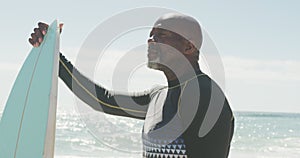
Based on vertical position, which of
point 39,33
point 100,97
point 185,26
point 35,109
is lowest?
point 35,109

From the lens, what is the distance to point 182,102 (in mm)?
1771

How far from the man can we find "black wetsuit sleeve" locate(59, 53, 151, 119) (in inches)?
10.0

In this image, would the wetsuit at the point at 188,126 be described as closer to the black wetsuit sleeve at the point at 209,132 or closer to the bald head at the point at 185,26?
the black wetsuit sleeve at the point at 209,132

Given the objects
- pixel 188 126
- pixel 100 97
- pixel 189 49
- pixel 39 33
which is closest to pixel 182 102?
pixel 188 126

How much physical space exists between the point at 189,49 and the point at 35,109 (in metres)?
1.05

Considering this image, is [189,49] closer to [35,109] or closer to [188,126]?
[188,126]

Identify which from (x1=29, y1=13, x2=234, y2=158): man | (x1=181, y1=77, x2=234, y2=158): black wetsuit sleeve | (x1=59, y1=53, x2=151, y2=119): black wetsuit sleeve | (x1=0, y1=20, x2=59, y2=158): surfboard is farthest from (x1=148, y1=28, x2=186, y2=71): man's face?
(x1=0, y1=20, x2=59, y2=158): surfboard

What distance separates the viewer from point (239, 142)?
53.7ft

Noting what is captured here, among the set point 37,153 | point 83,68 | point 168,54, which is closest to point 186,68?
point 168,54

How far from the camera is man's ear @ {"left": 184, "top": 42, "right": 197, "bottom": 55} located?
5.90 feet

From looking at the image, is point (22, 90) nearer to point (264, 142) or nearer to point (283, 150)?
point (283, 150)

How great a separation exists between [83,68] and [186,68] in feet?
2.52

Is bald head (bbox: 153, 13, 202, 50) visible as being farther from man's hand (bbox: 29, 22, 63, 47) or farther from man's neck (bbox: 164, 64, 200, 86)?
man's hand (bbox: 29, 22, 63, 47)

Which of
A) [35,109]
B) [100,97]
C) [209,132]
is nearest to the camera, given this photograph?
[209,132]
